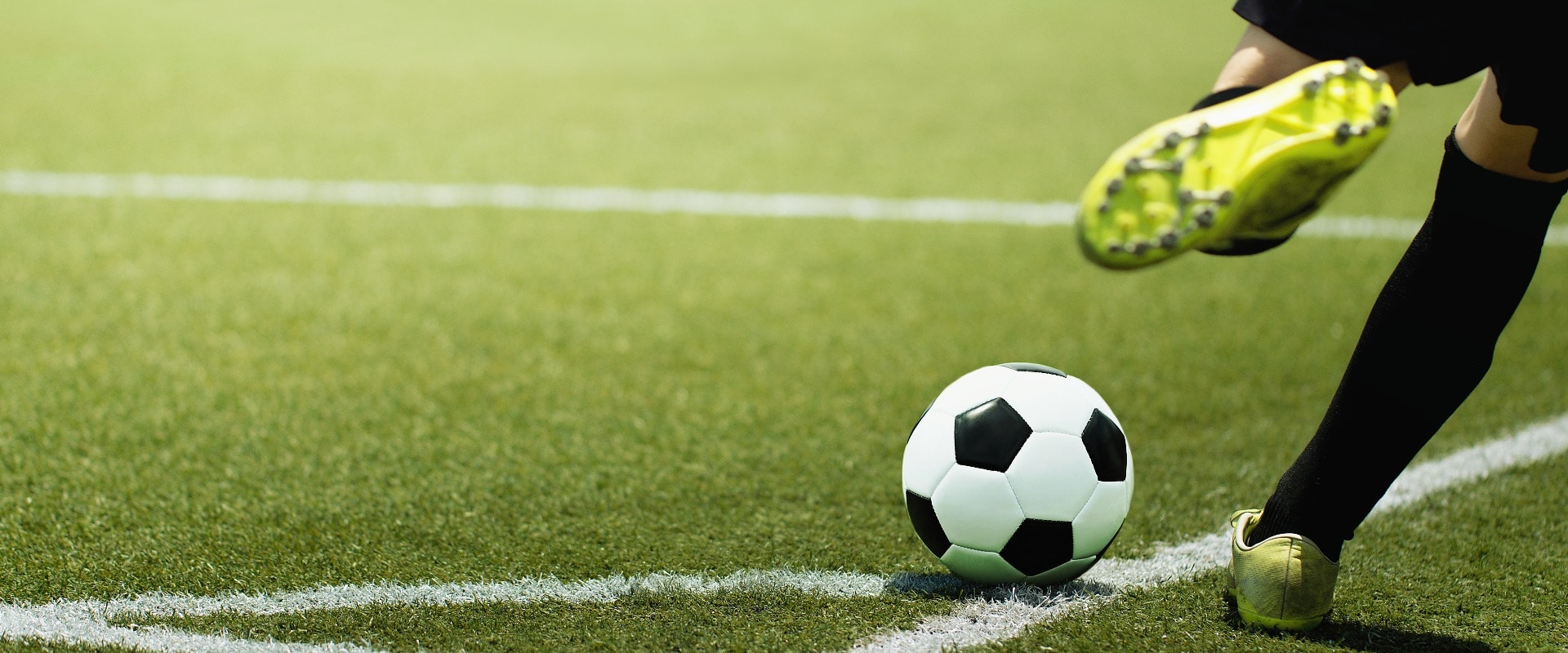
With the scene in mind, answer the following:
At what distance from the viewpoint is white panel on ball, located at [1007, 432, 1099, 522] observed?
83.0 inches

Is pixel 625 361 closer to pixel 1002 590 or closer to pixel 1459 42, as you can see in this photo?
pixel 1002 590

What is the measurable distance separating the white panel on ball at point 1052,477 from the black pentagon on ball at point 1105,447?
0.6 inches

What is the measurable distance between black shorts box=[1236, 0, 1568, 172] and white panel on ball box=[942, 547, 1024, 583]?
924mm

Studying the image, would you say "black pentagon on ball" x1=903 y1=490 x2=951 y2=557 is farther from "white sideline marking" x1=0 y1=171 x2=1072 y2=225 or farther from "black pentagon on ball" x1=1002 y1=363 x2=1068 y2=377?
"white sideline marking" x1=0 y1=171 x2=1072 y2=225

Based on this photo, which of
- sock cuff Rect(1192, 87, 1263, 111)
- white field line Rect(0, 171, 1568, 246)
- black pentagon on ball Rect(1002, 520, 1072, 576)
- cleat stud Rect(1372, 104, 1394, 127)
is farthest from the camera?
white field line Rect(0, 171, 1568, 246)

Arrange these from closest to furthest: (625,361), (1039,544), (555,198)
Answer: (1039,544), (625,361), (555,198)

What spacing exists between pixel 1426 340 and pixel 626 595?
1311mm

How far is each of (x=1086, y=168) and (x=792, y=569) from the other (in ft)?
14.7

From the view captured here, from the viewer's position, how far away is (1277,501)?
2.04 m

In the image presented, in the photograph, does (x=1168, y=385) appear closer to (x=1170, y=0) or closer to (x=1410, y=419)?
(x=1410, y=419)

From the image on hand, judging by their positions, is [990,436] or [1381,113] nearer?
[1381,113]

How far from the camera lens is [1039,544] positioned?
211 cm

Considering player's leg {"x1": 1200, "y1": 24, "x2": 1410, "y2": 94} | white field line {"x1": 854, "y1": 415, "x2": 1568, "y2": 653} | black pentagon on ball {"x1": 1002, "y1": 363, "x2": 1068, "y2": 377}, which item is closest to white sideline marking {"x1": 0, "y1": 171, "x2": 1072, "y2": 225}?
white field line {"x1": 854, "y1": 415, "x2": 1568, "y2": 653}

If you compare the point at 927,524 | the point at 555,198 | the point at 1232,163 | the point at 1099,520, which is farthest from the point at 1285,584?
the point at 555,198
